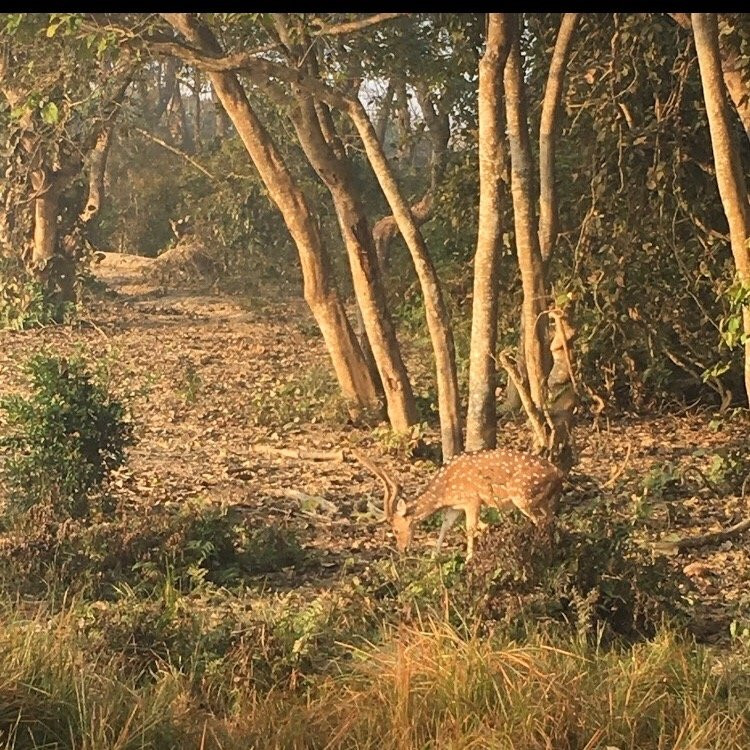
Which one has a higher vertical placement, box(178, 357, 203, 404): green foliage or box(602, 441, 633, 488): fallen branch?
box(178, 357, 203, 404): green foliage

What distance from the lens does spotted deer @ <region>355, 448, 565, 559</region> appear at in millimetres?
5383

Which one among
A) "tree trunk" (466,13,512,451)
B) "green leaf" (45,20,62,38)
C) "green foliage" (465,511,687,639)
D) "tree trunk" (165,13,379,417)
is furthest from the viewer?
"tree trunk" (165,13,379,417)

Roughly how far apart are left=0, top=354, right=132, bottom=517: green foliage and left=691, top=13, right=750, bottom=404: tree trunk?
113 inches

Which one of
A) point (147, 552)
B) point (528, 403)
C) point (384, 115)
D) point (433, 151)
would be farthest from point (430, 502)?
point (384, 115)

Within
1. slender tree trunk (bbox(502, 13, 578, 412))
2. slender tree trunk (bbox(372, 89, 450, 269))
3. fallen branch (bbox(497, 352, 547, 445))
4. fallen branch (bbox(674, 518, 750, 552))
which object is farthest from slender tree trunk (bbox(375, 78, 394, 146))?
fallen branch (bbox(674, 518, 750, 552))

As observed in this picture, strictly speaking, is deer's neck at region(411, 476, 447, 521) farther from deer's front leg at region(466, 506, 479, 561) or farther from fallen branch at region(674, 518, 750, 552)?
fallen branch at region(674, 518, 750, 552)

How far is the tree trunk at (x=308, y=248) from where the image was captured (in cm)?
636

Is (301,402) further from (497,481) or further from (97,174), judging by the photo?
(497,481)

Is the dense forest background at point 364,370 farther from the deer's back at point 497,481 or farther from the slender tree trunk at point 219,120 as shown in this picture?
the deer's back at point 497,481

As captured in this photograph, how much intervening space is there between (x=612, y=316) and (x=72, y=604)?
3.24m

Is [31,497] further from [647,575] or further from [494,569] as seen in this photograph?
[647,575]

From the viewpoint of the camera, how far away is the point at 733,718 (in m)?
4.07

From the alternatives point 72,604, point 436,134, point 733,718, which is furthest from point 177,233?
point 733,718

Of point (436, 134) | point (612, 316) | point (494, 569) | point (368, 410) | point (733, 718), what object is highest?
point (436, 134)
